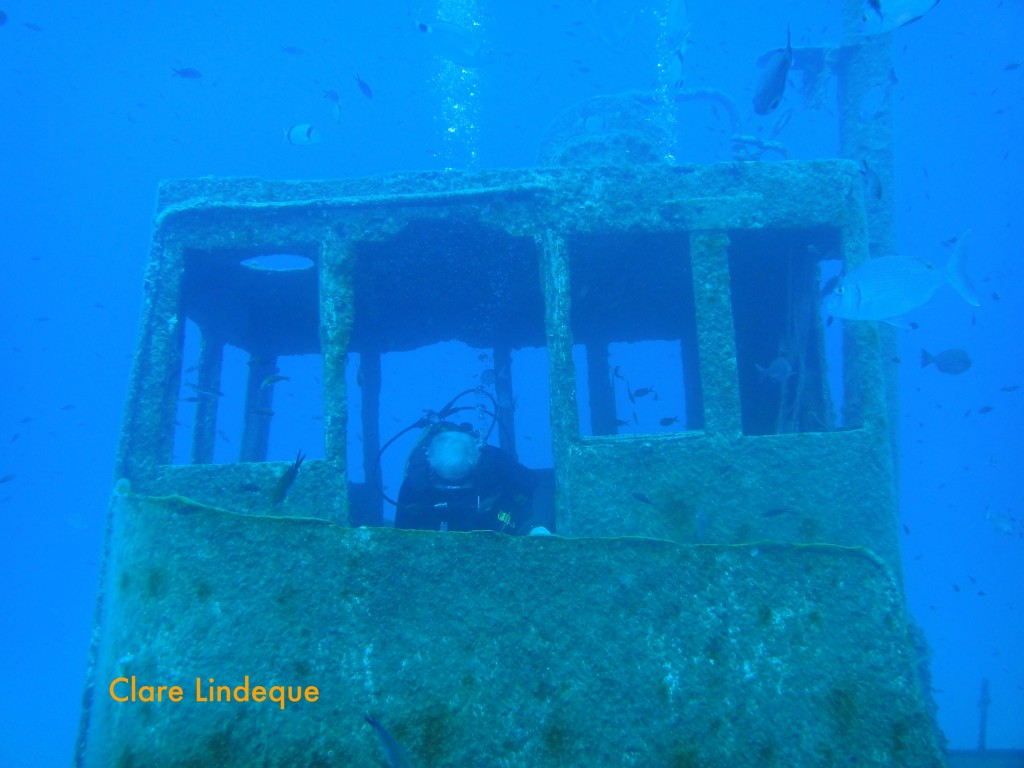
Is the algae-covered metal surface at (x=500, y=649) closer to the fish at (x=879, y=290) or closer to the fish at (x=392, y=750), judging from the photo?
the fish at (x=392, y=750)

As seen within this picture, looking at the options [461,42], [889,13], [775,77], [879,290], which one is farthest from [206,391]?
[461,42]

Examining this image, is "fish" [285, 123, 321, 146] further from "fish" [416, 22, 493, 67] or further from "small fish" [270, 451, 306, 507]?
"fish" [416, 22, 493, 67]

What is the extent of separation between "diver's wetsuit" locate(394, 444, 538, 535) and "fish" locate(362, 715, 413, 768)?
254cm

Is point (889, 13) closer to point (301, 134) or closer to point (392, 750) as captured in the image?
point (392, 750)

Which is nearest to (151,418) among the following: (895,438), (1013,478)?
(895,438)

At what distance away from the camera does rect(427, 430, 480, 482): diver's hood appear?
4.39 metres

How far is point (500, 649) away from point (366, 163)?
72947 millimetres

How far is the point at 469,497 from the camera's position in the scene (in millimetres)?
4547

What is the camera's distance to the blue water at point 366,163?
43.2m

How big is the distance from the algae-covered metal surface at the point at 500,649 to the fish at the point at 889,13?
3355 mm

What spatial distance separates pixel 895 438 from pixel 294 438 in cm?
8133

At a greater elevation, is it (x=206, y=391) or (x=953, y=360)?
(x=953, y=360)

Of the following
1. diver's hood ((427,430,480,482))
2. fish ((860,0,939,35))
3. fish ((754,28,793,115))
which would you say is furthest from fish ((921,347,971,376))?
diver's hood ((427,430,480,482))

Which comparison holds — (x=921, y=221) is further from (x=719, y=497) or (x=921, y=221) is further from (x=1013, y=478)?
(x=719, y=497)
